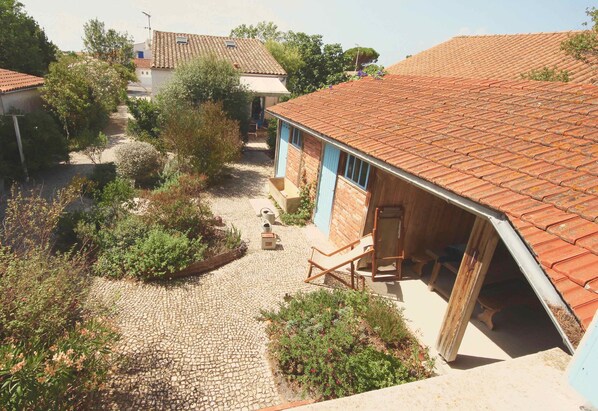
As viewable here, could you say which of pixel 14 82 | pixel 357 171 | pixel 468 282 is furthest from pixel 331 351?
pixel 14 82

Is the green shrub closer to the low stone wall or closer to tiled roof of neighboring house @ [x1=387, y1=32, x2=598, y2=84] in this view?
the low stone wall

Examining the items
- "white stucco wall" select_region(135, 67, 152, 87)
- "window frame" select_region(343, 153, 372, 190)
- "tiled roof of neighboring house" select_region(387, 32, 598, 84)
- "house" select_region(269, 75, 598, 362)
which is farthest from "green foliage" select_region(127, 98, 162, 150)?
"white stucco wall" select_region(135, 67, 152, 87)

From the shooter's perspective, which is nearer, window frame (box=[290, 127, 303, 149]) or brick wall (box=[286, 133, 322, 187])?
brick wall (box=[286, 133, 322, 187])

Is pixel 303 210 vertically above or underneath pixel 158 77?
underneath

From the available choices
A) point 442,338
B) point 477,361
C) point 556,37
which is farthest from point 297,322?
point 556,37

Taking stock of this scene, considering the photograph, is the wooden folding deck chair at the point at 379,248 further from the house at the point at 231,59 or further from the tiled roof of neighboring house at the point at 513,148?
the house at the point at 231,59

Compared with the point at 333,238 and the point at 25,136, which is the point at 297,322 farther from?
the point at 25,136

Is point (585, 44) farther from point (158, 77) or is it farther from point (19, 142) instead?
point (158, 77)

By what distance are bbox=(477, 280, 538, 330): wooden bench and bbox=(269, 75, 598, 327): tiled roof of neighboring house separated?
2.74m

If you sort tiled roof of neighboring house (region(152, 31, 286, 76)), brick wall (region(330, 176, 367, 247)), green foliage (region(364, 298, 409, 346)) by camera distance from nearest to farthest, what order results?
green foliage (region(364, 298, 409, 346)) < brick wall (region(330, 176, 367, 247)) < tiled roof of neighboring house (region(152, 31, 286, 76))

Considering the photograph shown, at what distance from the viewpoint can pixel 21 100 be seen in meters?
14.5

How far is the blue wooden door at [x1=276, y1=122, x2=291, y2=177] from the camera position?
1264cm

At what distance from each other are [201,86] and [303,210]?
9711 mm

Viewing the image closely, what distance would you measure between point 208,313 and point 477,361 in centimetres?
476
